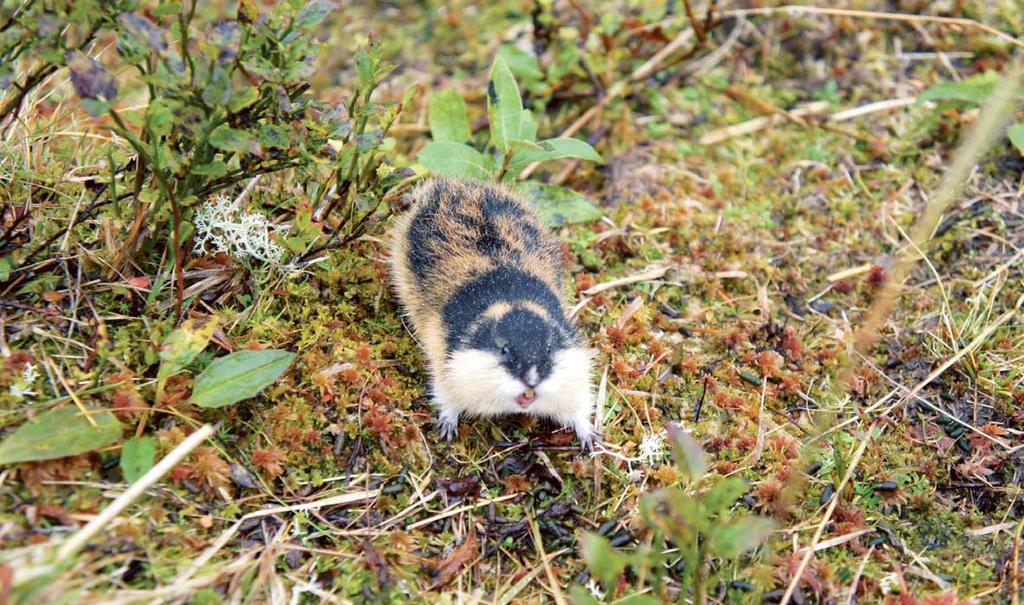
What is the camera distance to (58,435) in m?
4.24

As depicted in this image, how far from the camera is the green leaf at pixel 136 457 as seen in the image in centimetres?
424

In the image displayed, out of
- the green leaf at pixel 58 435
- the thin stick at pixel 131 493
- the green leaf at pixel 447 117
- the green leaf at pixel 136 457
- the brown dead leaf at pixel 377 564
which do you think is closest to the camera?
the thin stick at pixel 131 493

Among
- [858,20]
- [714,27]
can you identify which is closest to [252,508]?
[714,27]

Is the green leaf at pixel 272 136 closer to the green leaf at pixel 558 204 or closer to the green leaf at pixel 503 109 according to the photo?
the green leaf at pixel 503 109

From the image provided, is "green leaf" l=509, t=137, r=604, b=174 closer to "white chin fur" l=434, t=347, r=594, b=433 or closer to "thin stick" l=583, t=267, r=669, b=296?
"thin stick" l=583, t=267, r=669, b=296

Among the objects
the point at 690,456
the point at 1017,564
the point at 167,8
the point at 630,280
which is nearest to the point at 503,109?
the point at 630,280

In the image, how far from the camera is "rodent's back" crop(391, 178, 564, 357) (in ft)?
17.8

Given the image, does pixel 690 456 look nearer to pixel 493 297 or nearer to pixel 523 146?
pixel 493 297

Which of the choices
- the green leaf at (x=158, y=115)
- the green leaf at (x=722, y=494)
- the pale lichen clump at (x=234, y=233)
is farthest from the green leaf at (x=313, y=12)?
the green leaf at (x=722, y=494)

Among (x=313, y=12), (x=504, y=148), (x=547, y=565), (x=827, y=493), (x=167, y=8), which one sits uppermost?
(x=167, y=8)

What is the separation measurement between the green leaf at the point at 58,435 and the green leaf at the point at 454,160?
2.90 m

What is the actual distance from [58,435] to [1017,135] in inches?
287

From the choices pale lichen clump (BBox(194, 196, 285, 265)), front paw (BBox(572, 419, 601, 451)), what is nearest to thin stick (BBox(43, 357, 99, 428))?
pale lichen clump (BBox(194, 196, 285, 265))

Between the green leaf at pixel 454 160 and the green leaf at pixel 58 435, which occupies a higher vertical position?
the green leaf at pixel 58 435
